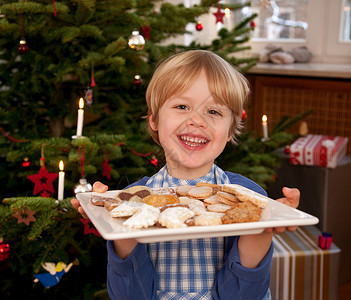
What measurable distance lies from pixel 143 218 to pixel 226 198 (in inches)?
7.3

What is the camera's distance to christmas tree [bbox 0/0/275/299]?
133cm

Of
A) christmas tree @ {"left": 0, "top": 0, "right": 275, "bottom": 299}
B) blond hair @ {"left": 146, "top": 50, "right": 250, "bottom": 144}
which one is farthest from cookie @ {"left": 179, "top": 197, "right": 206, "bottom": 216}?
christmas tree @ {"left": 0, "top": 0, "right": 275, "bottom": 299}

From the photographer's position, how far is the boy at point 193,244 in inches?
34.7

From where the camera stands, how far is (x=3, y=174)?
158cm

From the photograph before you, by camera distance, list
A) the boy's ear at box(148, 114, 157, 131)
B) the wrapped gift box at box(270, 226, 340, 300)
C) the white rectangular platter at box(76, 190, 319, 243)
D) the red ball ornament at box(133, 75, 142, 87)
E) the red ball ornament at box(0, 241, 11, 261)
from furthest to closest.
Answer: the wrapped gift box at box(270, 226, 340, 300) → the red ball ornament at box(133, 75, 142, 87) → the red ball ornament at box(0, 241, 11, 261) → the boy's ear at box(148, 114, 157, 131) → the white rectangular platter at box(76, 190, 319, 243)

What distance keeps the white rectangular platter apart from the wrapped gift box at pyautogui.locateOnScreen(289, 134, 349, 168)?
1450mm

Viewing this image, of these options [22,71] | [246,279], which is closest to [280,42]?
[22,71]

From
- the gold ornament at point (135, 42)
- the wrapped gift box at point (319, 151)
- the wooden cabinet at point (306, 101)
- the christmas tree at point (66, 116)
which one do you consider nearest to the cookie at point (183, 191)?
the christmas tree at point (66, 116)

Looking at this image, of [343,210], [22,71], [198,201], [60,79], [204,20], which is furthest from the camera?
[204,20]

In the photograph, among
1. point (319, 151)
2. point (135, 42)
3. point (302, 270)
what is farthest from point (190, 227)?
point (319, 151)

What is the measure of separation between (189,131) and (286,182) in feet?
5.08

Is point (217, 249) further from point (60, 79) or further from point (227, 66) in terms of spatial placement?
point (60, 79)

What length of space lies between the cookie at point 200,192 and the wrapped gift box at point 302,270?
945 mm

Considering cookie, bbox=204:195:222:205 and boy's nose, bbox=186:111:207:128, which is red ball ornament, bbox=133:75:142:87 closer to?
boy's nose, bbox=186:111:207:128
